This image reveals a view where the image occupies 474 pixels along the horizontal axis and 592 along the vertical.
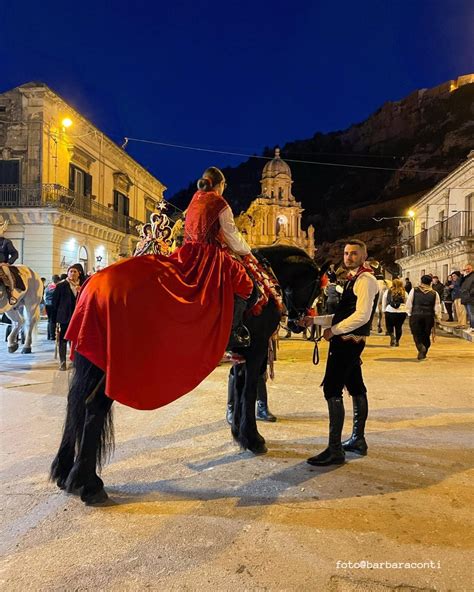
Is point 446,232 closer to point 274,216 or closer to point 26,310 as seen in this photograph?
point 26,310

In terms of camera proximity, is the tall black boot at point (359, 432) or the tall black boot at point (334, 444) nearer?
the tall black boot at point (334, 444)

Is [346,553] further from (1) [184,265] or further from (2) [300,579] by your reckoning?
(1) [184,265]

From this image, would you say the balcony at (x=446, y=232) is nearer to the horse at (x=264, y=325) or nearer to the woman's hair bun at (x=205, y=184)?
the horse at (x=264, y=325)

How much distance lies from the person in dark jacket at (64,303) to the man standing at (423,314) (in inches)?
272

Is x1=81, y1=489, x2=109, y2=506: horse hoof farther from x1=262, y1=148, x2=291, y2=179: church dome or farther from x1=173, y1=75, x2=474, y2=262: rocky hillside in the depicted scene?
x1=173, y1=75, x2=474, y2=262: rocky hillside

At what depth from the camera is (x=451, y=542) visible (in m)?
2.49

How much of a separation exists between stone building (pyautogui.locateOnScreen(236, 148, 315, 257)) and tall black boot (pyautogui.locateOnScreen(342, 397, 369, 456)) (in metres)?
46.4

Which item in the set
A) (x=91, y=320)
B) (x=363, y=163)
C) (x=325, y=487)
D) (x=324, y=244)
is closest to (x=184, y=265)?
(x=91, y=320)

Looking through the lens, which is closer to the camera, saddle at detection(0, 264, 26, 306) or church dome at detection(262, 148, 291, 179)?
saddle at detection(0, 264, 26, 306)

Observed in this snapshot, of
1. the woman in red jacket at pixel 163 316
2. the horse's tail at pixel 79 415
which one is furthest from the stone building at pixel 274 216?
the horse's tail at pixel 79 415

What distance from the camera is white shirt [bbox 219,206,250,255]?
11.7 feet

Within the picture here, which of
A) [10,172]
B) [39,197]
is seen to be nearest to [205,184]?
[39,197]

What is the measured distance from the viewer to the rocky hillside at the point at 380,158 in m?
62.8

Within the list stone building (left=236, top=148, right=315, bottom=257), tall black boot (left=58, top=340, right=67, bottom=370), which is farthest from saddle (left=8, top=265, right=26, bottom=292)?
stone building (left=236, top=148, right=315, bottom=257)
